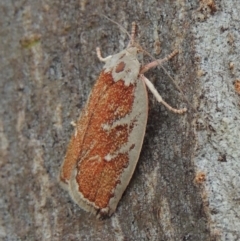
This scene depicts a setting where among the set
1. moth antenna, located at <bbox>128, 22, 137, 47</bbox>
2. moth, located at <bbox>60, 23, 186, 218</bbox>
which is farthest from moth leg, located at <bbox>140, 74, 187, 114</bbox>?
moth antenna, located at <bbox>128, 22, 137, 47</bbox>

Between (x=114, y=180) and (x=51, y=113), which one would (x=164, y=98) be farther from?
(x=51, y=113)

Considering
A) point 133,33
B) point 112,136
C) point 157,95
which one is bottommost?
point 112,136

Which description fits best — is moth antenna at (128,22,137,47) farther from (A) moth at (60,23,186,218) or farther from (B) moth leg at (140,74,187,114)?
(B) moth leg at (140,74,187,114)

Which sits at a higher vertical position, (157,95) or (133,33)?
(133,33)

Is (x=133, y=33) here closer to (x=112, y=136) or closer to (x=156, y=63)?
(x=156, y=63)

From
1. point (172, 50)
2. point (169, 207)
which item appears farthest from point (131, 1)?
point (169, 207)

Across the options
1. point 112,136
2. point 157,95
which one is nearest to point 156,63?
point 157,95

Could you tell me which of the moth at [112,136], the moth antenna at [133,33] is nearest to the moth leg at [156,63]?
the moth at [112,136]
